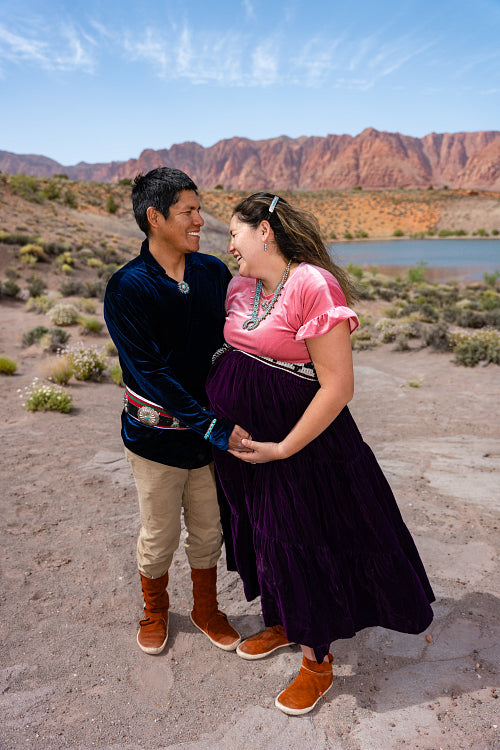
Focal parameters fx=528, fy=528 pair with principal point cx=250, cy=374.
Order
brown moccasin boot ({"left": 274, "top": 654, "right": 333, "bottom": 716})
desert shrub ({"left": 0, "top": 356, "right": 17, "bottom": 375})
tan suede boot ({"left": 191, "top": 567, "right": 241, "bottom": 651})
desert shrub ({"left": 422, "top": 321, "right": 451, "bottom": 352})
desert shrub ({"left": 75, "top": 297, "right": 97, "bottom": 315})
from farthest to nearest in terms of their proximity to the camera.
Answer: desert shrub ({"left": 75, "top": 297, "right": 97, "bottom": 315}) < desert shrub ({"left": 422, "top": 321, "right": 451, "bottom": 352}) < desert shrub ({"left": 0, "top": 356, "right": 17, "bottom": 375}) < tan suede boot ({"left": 191, "top": 567, "right": 241, "bottom": 651}) < brown moccasin boot ({"left": 274, "top": 654, "right": 333, "bottom": 716})

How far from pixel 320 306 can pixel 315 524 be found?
872mm

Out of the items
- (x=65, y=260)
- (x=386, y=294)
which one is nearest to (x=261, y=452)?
(x=386, y=294)

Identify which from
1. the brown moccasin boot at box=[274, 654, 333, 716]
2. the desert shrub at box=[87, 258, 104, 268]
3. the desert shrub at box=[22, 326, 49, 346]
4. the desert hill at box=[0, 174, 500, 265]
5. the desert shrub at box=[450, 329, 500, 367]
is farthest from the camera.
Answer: the desert hill at box=[0, 174, 500, 265]

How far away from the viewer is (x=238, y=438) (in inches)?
81.4

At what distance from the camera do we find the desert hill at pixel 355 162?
447 feet

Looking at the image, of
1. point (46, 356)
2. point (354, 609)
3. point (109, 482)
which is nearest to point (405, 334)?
point (46, 356)

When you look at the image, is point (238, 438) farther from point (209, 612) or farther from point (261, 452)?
point (209, 612)

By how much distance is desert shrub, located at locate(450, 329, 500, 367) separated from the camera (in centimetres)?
897

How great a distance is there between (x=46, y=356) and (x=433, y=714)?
8528mm

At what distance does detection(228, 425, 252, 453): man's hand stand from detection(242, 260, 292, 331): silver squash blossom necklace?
1.31 ft

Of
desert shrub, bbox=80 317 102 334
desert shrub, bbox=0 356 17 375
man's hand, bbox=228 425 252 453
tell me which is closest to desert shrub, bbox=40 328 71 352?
desert shrub, bbox=80 317 102 334

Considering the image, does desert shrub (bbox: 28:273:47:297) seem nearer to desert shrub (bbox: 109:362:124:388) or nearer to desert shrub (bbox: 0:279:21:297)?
desert shrub (bbox: 0:279:21:297)

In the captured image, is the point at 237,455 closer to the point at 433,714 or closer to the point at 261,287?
the point at 261,287

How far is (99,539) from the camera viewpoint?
372 centimetres
